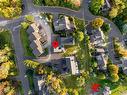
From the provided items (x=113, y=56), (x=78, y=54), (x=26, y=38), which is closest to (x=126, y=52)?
(x=113, y=56)

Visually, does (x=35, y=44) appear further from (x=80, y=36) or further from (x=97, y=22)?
(x=97, y=22)

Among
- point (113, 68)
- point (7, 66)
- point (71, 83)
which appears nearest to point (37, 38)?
point (7, 66)

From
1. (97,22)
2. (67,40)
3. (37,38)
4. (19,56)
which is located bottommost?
(19,56)

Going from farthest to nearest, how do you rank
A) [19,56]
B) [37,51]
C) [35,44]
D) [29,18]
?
[19,56]
[29,18]
[37,51]
[35,44]

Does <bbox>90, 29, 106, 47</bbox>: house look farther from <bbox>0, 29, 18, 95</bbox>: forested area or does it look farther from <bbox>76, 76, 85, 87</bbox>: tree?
<bbox>0, 29, 18, 95</bbox>: forested area

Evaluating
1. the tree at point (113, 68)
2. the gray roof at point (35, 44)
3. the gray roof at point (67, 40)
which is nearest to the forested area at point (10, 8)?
the gray roof at point (35, 44)

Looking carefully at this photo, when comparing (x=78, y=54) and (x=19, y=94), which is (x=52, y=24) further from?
(x=19, y=94)
